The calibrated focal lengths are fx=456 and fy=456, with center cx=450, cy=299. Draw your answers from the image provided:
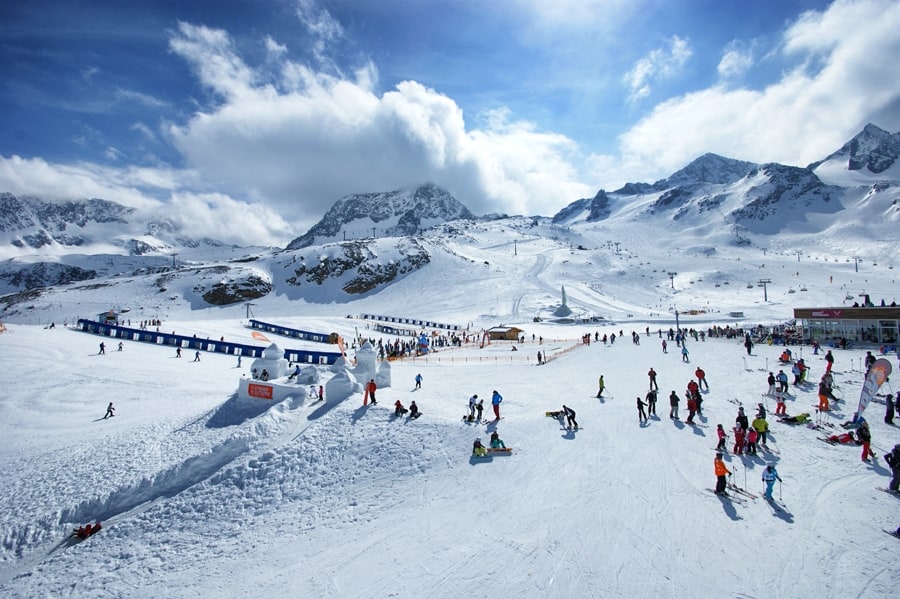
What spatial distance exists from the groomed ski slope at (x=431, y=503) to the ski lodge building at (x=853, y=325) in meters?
8.47

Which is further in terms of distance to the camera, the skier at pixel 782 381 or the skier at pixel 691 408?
the skier at pixel 782 381

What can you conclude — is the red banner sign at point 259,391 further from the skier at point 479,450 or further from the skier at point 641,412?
the skier at point 641,412

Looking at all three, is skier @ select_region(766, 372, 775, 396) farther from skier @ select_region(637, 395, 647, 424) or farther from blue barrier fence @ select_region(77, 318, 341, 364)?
blue barrier fence @ select_region(77, 318, 341, 364)

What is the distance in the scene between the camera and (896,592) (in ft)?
24.9

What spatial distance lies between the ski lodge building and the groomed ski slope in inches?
334

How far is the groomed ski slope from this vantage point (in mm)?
8656

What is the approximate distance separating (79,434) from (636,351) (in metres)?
31.7

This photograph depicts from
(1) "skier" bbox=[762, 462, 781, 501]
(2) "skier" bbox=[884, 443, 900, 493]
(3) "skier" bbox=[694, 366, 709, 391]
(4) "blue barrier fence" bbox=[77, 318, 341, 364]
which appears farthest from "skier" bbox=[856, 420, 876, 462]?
(4) "blue barrier fence" bbox=[77, 318, 341, 364]

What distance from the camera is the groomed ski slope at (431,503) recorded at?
8656 mm

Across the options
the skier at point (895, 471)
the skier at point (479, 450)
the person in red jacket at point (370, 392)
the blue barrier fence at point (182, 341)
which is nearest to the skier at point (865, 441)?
the skier at point (895, 471)

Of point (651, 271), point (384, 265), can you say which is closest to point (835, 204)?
point (651, 271)

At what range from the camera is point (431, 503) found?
1177 cm

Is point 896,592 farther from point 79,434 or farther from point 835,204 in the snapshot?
point 835,204

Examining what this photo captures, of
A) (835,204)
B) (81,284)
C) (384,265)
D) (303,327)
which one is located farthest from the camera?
(835,204)
